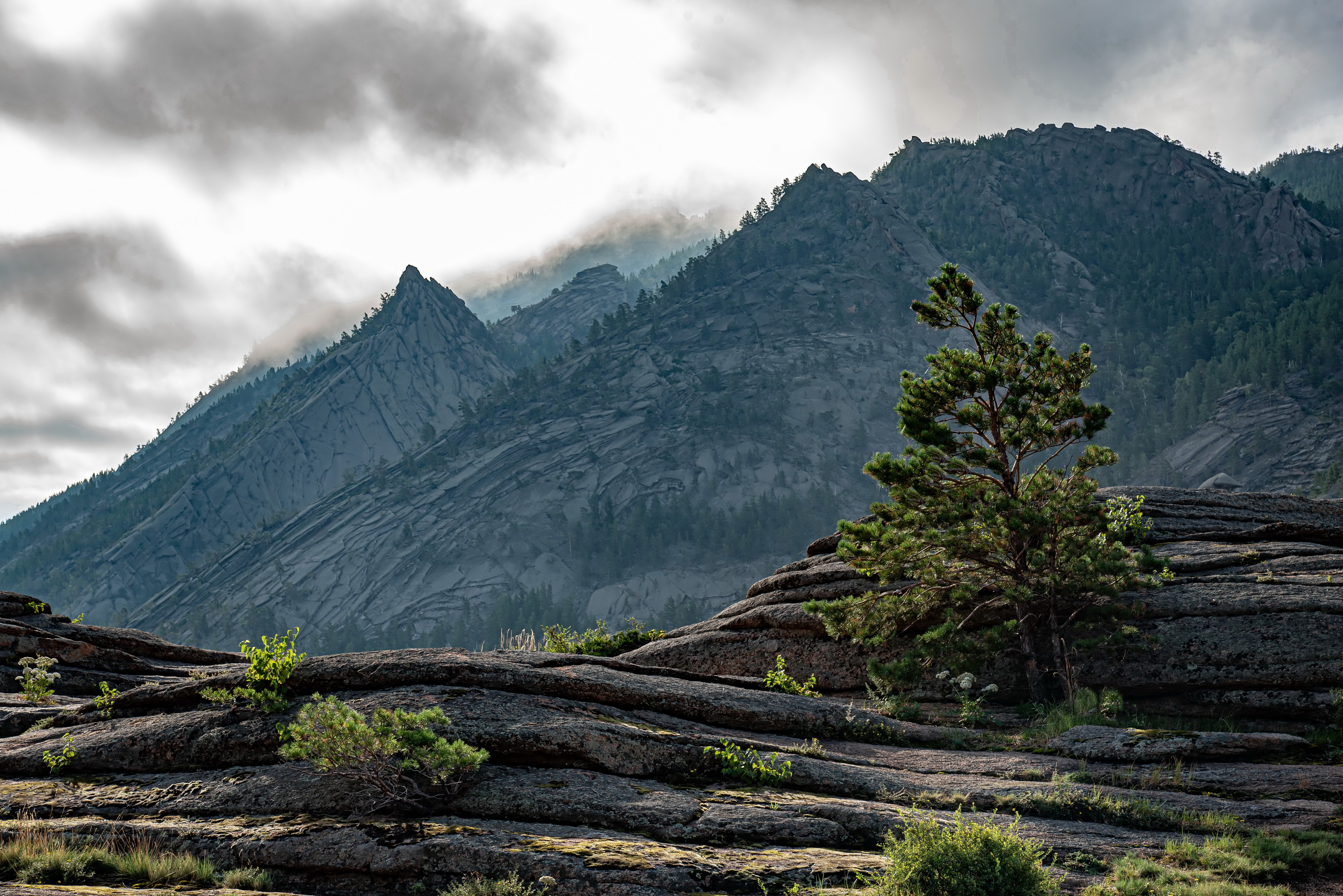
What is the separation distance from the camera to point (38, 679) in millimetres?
17703

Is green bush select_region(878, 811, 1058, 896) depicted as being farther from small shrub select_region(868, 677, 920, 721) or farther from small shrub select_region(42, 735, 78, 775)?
small shrub select_region(42, 735, 78, 775)

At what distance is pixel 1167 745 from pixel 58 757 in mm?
16509

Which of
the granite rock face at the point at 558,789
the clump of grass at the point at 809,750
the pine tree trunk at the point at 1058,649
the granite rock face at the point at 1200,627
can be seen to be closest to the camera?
the granite rock face at the point at 558,789

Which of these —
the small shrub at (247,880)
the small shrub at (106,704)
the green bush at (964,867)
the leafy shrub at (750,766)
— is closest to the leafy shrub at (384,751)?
the small shrub at (247,880)

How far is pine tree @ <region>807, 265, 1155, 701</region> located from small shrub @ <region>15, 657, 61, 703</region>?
54.1ft

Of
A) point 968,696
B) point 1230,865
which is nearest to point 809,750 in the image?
point 1230,865

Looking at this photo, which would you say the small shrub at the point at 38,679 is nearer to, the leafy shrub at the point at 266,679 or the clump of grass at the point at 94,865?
the leafy shrub at the point at 266,679

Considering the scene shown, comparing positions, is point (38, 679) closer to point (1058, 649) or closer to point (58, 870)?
point (58, 870)

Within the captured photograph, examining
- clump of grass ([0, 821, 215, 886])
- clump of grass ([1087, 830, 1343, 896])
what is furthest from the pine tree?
clump of grass ([0, 821, 215, 886])

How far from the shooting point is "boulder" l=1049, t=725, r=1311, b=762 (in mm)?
12773

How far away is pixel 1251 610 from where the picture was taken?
17.4 metres

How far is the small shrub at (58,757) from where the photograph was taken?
11.6 m

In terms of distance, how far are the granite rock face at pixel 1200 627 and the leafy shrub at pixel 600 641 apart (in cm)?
107

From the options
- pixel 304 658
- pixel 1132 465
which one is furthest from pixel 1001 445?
pixel 1132 465
